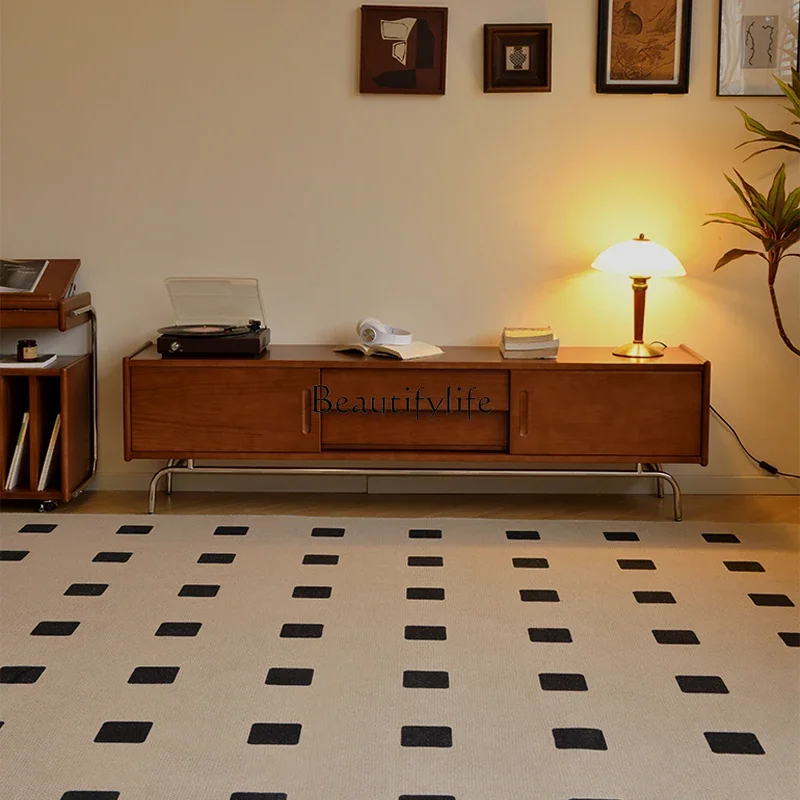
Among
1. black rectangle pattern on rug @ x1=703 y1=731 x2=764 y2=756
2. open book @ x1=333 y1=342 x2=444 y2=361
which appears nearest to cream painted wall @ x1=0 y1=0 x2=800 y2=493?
open book @ x1=333 y1=342 x2=444 y2=361

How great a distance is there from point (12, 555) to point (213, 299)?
1.20m

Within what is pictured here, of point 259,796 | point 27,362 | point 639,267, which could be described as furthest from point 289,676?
point 639,267

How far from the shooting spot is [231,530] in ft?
13.0

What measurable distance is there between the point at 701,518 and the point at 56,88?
293cm

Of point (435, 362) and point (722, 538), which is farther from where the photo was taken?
point (435, 362)

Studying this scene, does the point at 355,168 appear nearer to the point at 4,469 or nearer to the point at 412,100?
the point at 412,100

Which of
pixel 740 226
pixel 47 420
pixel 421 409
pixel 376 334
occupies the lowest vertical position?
pixel 47 420

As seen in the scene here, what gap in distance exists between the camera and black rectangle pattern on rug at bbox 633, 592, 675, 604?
10.8ft

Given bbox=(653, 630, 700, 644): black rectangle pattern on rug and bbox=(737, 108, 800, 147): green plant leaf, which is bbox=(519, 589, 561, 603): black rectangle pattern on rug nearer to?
bbox=(653, 630, 700, 644): black rectangle pattern on rug

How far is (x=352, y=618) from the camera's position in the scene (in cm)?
315

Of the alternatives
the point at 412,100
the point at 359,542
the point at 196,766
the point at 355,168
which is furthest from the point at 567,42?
the point at 196,766

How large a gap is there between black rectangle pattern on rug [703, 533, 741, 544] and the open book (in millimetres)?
1160

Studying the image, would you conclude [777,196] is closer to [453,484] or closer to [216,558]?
[453,484]

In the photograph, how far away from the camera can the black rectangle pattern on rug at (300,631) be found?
9.94 feet
